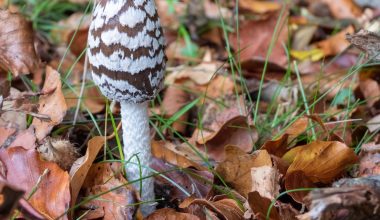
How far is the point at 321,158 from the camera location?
2.11m

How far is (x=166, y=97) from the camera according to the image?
314 centimetres

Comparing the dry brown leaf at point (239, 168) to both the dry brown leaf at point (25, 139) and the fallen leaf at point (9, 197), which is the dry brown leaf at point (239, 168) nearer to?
the dry brown leaf at point (25, 139)

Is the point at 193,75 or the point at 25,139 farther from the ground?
the point at 25,139

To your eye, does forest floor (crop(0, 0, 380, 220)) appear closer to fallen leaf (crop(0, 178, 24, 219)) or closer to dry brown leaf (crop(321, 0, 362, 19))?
fallen leaf (crop(0, 178, 24, 219))

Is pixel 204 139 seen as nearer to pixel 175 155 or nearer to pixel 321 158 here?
pixel 175 155

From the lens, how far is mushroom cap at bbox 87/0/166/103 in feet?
5.79

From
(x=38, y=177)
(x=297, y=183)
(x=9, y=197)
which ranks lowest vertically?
(x=297, y=183)

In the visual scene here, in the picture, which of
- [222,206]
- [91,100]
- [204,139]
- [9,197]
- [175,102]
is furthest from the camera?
[175,102]

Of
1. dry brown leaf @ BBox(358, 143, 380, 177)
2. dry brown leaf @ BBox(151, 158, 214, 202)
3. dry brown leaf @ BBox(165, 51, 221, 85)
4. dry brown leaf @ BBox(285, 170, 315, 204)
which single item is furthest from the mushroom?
dry brown leaf @ BBox(165, 51, 221, 85)

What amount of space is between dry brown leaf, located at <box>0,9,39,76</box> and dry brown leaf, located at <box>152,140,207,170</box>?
2.42 ft

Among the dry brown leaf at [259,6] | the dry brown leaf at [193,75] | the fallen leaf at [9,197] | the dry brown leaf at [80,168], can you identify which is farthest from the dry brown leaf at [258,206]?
the dry brown leaf at [259,6]

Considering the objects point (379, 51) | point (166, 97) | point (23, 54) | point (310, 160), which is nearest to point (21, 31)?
point (23, 54)

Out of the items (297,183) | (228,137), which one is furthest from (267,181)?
(228,137)

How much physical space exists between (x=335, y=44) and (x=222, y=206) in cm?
224
